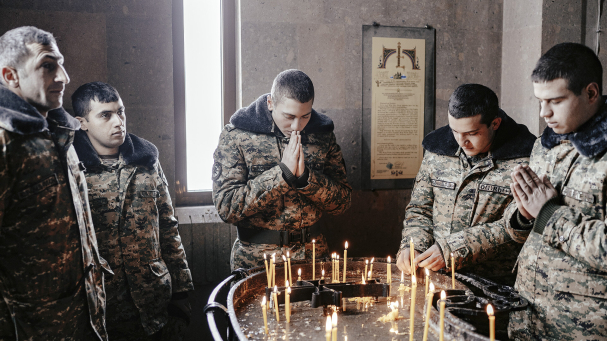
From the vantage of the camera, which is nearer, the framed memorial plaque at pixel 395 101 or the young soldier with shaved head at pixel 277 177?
the young soldier with shaved head at pixel 277 177

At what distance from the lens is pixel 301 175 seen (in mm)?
2734

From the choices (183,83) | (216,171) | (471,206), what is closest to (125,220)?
(216,171)

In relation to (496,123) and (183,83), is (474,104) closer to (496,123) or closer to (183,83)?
(496,123)

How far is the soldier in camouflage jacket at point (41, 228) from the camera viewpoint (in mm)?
1906

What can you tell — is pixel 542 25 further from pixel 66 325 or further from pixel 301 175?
pixel 66 325

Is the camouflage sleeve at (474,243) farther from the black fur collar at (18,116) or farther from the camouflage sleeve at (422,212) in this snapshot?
the black fur collar at (18,116)

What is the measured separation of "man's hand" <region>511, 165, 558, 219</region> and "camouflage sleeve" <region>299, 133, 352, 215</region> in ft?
3.90

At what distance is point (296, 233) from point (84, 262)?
129cm

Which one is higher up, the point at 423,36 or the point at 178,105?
the point at 423,36

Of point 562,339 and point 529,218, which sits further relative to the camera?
point 529,218

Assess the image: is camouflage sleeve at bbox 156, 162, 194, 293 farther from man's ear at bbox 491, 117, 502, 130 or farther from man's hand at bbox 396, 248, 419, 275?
man's ear at bbox 491, 117, 502, 130

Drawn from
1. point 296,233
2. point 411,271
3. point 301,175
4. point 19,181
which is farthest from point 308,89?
point 19,181

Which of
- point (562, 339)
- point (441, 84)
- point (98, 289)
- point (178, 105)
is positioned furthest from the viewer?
point (441, 84)

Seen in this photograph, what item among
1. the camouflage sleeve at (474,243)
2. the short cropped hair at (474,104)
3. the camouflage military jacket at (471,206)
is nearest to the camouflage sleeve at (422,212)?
the camouflage military jacket at (471,206)
